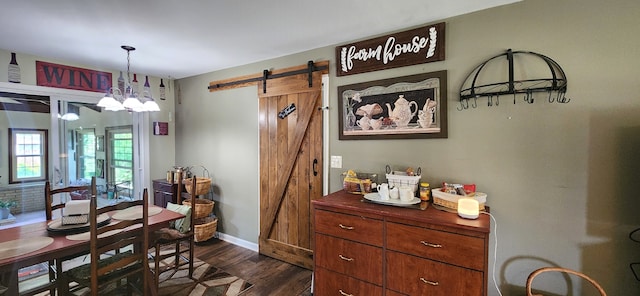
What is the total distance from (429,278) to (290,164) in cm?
180

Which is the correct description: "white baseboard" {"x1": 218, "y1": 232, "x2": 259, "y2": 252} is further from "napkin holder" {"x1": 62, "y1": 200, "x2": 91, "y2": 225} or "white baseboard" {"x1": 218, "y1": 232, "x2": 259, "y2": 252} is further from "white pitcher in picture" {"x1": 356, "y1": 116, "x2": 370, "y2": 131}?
"white pitcher in picture" {"x1": 356, "y1": 116, "x2": 370, "y2": 131}

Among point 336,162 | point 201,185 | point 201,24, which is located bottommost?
point 201,185

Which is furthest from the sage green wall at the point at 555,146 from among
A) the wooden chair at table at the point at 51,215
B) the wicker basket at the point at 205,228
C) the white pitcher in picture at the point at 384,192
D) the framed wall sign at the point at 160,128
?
the framed wall sign at the point at 160,128

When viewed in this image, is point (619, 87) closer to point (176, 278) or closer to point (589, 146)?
point (589, 146)

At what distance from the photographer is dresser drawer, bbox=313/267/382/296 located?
1830mm

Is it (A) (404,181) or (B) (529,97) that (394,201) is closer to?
(A) (404,181)

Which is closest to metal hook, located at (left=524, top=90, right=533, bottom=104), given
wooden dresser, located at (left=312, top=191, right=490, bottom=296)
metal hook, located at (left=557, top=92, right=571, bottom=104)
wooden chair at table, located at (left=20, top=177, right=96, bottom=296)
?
metal hook, located at (left=557, top=92, right=571, bottom=104)

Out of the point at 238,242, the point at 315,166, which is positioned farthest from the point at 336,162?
the point at 238,242

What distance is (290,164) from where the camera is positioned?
9.78 ft

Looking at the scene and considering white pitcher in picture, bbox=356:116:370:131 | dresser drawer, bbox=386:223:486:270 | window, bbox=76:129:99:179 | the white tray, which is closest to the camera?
dresser drawer, bbox=386:223:486:270

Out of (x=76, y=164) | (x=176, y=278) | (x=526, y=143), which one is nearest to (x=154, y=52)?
(x=76, y=164)

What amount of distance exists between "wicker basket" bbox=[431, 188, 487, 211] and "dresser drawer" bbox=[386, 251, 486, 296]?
0.41m

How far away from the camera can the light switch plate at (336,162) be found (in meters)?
2.70

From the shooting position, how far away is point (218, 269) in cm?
281
